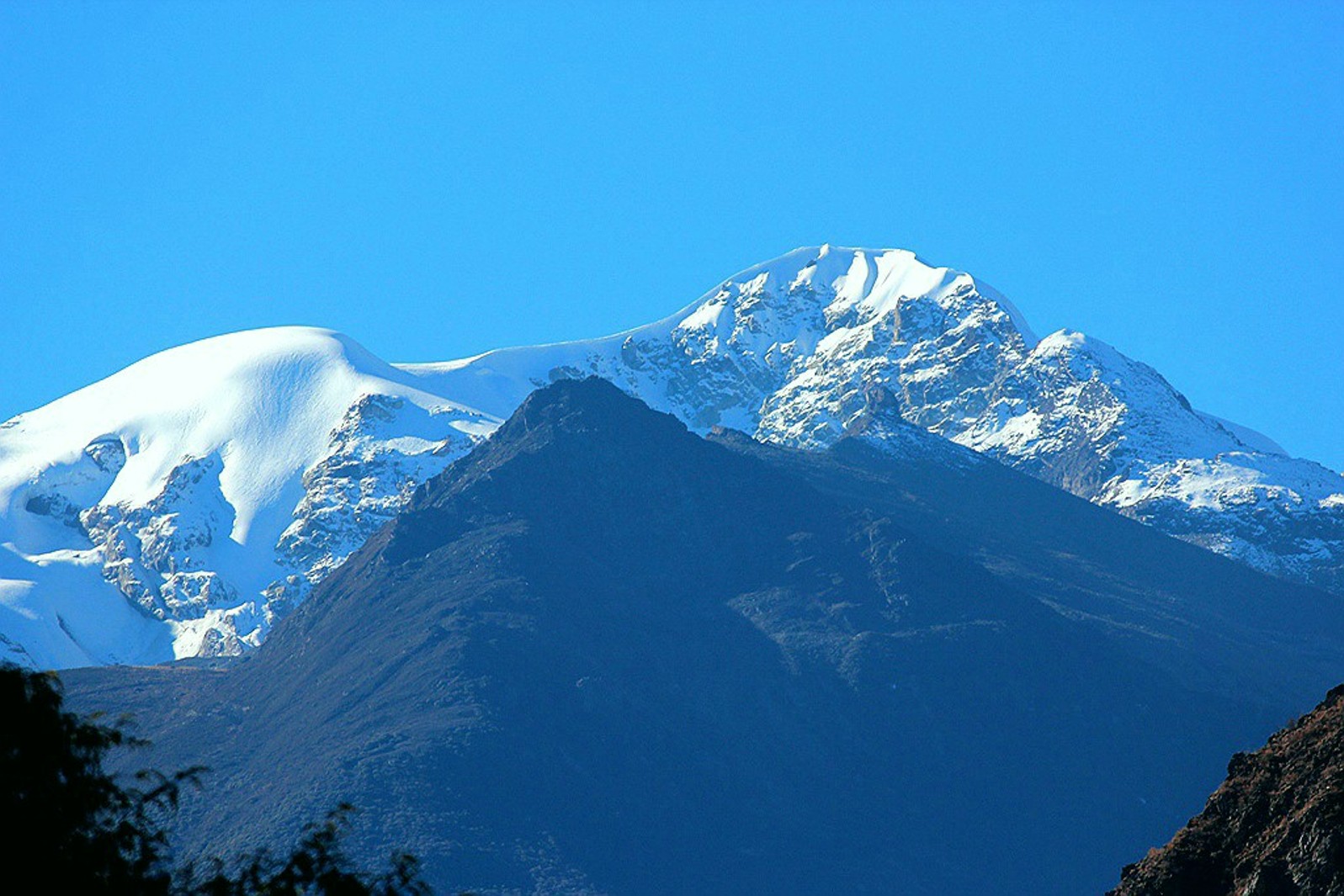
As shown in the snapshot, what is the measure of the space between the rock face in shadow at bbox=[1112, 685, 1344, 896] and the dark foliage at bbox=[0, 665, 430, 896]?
28555 millimetres

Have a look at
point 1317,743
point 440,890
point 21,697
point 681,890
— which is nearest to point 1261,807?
point 1317,743

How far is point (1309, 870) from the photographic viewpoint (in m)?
57.5

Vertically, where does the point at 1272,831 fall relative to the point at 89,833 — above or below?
below

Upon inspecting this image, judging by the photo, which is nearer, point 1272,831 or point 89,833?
point 89,833

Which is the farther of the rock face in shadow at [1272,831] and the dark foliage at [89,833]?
the rock face in shadow at [1272,831]

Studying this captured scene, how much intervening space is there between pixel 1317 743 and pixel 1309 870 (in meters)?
5.73

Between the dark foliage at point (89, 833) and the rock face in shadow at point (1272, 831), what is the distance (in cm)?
2856

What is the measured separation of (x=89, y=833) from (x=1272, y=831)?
113 ft

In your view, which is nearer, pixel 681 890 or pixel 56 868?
pixel 56 868

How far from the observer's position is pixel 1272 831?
2378 inches

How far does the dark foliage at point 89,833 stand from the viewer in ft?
115

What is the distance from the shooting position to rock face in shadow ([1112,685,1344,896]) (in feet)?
190

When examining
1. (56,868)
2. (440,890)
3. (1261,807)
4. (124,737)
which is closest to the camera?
(56,868)

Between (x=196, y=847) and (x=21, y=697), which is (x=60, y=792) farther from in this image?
(x=196, y=847)
